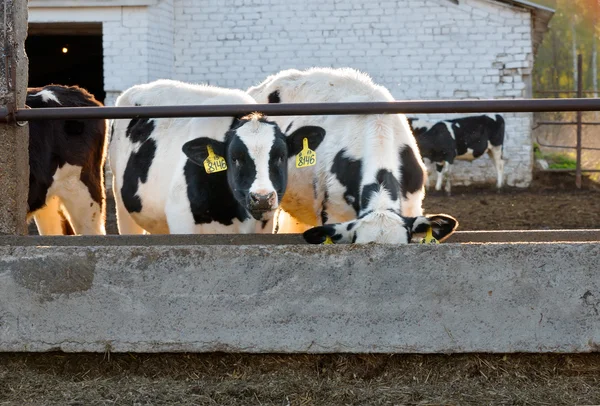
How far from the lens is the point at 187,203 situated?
5.62 m

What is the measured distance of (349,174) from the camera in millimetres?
5371

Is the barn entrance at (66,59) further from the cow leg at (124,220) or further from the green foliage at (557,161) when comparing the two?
the cow leg at (124,220)

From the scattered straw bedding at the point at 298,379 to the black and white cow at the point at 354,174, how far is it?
2.68 ft

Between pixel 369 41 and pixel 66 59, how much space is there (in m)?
8.74

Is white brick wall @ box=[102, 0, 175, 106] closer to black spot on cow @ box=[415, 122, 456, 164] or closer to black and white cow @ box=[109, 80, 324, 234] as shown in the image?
black spot on cow @ box=[415, 122, 456, 164]

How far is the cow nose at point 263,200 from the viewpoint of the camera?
4758mm

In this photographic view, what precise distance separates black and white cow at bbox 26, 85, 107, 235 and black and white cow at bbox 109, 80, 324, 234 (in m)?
0.31

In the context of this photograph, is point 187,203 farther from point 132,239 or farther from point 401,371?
point 401,371

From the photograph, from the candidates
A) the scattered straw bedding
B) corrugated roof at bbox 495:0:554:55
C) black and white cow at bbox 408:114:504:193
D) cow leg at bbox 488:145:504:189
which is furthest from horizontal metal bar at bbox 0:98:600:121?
cow leg at bbox 488:145:504:189

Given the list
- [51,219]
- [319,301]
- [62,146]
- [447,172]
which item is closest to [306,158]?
[319,301]

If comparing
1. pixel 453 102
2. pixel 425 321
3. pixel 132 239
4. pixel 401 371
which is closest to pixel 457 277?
pixel 425 321

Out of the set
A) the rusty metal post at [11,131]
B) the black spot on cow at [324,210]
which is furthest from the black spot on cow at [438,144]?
the rusty metal post at [11,131]

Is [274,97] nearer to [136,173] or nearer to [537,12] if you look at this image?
[136,173]

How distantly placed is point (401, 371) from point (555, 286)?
0.81 meters
